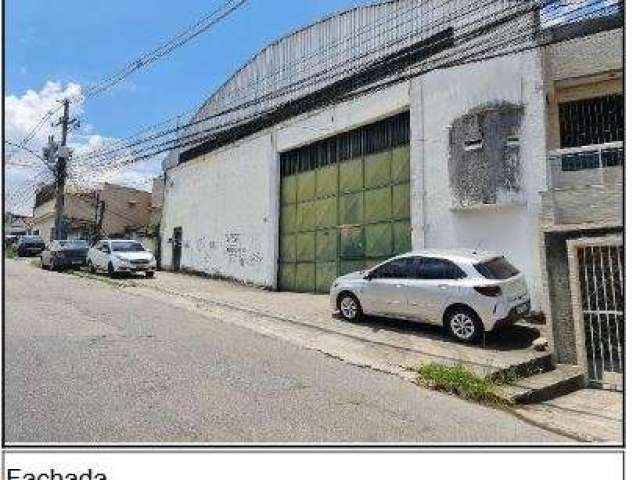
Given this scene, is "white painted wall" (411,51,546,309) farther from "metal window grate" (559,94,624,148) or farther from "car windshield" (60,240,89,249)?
"car windshield" (60,240,89,249)

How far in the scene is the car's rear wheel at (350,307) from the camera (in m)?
10.9

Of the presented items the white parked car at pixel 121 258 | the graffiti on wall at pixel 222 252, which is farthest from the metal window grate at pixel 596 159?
the white parked car at pixel 121 258

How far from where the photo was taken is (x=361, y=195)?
14953 mm

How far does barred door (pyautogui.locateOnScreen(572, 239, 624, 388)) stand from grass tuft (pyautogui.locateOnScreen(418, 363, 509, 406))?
1.88m

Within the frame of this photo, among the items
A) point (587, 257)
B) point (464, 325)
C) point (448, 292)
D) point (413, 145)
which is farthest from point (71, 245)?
point (587, 257)

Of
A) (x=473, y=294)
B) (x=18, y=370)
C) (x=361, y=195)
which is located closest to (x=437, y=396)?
(x=473, y=294)

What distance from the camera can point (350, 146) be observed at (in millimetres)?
15461

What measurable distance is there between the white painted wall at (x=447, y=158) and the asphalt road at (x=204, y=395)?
16.3 ft

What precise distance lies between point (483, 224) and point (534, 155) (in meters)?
1.69

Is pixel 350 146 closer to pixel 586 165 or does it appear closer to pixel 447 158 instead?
pixel 447 158

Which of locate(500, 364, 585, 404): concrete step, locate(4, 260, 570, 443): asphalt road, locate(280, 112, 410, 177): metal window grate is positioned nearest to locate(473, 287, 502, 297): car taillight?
locate(500, 364, 585, 404): concrete step

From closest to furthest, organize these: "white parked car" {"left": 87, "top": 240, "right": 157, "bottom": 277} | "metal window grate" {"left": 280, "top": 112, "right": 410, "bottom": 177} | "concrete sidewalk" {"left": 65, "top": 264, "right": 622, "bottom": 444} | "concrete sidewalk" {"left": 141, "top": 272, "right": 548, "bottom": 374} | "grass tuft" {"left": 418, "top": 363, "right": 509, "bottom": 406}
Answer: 1. "concrete sidewalk" {"left": 65, "top": 264, "right": 622, "bottom": 444}
2. "grass tuft" {"left": 418, "top": 363, "right": 509, "bottom": 406}
3. "concrete sidewalk" {"left": 141, "top": 272, "right": 548, "bottom": 374}
4. "metal window grate" {"left": 280, "top": 112, "right": 410, "bottom": 177}
5. "white parked car" {"left": 87, "top": 240, "right": 157, "bottom": 277}

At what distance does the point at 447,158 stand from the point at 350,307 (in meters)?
3.93

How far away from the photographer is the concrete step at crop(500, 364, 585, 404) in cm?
716
